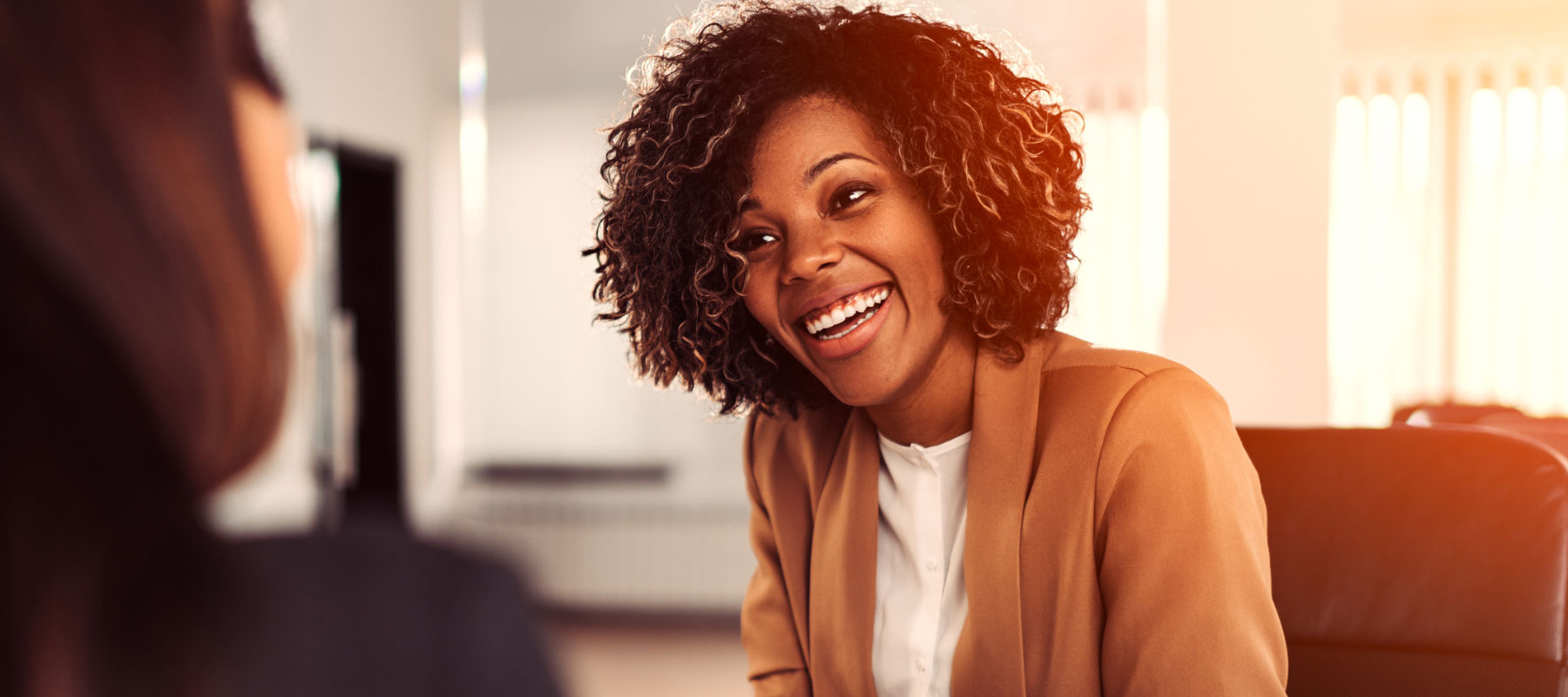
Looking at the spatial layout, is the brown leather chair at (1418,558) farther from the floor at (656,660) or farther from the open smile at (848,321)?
the floor at (656,660)

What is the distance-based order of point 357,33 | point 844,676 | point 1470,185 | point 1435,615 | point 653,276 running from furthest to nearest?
1. point 1470,185
2. point 357,33
3. point 653,276
4. point 844,676
5. point 1435,615

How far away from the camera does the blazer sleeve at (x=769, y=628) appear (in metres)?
1.34

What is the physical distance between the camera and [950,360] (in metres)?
1.26

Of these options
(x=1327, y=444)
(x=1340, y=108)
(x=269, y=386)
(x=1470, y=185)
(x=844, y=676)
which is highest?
(x=1340, y=108)

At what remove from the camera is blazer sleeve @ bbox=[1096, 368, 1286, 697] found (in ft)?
3.16

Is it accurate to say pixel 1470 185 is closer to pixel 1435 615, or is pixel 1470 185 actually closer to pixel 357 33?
pixel 1435 615

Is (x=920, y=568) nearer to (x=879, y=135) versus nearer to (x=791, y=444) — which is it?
(x=791, y=444)

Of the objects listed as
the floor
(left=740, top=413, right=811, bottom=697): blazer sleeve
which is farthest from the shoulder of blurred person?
the floor

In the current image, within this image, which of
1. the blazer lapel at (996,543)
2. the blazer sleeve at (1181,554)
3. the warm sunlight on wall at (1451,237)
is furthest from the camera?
the warm sunlight on wall at (1451,237)

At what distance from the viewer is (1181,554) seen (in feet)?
3.22

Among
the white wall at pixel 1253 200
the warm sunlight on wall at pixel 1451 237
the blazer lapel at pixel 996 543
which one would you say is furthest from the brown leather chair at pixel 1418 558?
the warm sunlight on wall at pixel 1451 237

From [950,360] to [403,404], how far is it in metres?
3.61

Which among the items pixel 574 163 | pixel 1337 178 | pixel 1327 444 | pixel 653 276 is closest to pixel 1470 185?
pixel 1337 178

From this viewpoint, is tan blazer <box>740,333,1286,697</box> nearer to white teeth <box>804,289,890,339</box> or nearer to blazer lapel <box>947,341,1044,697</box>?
blazer lapel <box>947,341,1044,697</box>
